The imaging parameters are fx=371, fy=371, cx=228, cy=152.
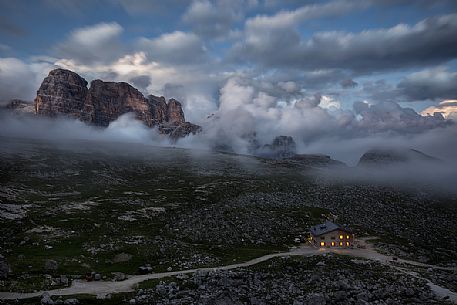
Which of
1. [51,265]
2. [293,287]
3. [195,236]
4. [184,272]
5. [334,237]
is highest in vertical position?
[293,287]

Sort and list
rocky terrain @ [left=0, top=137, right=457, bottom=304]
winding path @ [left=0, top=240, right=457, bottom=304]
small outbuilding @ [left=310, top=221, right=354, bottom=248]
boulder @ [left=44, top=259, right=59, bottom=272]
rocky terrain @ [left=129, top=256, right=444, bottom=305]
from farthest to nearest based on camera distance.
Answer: small outbuilding @ [left=310, top=221, right=354, bottom=248] → boulder @ [left=44, top=259, right=59, bottom=272] → rocky terrain @ [left=0, top=137, right=457, bottom=304] → winding path @ [left=0, top=240, right=457, bottom=304] → rocky terrain @ [left=129, top=256, right=444, bottom=305]

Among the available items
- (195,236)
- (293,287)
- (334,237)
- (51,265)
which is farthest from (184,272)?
(334,237)

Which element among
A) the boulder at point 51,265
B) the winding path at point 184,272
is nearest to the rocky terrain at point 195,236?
the boulder at point 51,265

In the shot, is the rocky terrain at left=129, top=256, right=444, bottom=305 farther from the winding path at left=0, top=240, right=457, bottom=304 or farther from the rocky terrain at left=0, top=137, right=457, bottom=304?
the winding path at left=0, top=240, right=457, bottom=304

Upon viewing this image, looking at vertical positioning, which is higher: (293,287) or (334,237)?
(293,287)

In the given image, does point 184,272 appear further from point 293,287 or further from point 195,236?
point 195,236

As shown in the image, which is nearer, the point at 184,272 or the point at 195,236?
the point at 184,272

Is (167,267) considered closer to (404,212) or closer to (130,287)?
(130,287)

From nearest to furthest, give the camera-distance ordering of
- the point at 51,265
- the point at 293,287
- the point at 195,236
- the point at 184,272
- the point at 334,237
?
1. the point at 293,287
2. the point at 51,265
3. the point at 184,272
4. the point at 334,237
5. the point at 195,236

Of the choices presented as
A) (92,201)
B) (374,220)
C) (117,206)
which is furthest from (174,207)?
(374,220)

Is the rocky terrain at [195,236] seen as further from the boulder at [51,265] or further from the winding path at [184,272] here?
the winding path at [184,272]

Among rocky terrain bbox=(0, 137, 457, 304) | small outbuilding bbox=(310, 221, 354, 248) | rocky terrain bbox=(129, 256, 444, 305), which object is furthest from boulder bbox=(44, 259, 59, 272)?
small outbuilding bbox=(310, 221, 354, 248)
